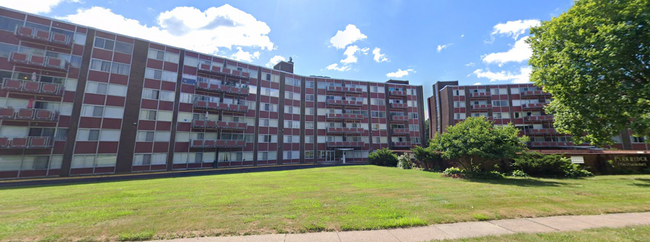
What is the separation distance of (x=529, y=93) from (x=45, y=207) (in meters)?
73.6

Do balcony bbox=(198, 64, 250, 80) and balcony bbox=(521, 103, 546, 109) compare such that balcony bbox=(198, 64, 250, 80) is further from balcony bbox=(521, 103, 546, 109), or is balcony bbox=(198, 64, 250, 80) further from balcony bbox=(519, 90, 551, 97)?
balcony bbox=(519, 90, 551, 97)

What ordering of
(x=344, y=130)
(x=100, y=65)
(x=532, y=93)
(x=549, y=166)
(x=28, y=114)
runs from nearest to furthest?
(x=549, y=166), (x=28, y=114), (x=100, y=65), (x=344, y=130), (x=532, y=93)

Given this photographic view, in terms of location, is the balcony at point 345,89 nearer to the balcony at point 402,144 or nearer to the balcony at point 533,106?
the balcony at point 402,144

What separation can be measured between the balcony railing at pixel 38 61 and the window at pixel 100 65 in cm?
225

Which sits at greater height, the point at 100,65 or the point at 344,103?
the point at 100,65

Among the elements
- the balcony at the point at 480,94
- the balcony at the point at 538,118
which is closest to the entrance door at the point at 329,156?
the balcony at the point at 480,94

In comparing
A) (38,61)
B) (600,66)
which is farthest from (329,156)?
(38,61)

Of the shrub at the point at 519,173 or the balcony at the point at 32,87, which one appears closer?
the shrub at the point at 519,173

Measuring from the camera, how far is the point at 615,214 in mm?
7785

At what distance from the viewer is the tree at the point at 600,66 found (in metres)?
13.6

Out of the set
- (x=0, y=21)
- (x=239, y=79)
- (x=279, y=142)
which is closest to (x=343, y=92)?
(x=279, y=142)

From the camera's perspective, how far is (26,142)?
25500 mm

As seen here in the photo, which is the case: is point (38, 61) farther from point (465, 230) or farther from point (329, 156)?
point (329, 156)

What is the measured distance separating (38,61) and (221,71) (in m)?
19.8
